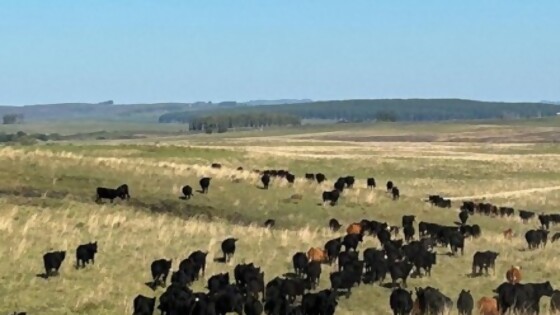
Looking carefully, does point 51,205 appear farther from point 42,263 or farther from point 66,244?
point 42,263

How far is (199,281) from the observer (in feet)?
64.1

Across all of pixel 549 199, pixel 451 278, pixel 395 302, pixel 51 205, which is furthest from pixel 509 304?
pixel 549 199

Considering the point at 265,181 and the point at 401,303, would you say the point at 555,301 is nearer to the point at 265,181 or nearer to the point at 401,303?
the point at 401,303

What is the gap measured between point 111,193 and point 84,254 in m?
12.1

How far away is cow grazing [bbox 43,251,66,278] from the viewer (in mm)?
18952

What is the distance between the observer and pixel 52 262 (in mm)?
19016

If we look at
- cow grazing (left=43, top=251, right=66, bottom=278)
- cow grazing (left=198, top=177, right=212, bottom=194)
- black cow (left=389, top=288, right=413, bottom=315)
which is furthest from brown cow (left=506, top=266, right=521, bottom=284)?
cow grazing (left=198, top=177, right=212, bottom=194)

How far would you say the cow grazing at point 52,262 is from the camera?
62.2 ft

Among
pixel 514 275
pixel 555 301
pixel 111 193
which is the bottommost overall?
pixel 514 275

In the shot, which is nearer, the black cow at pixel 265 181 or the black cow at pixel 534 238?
the black cow at pixel 534 238

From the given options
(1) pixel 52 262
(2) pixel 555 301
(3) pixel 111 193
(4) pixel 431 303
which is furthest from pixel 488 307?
(3) pixel 111 193

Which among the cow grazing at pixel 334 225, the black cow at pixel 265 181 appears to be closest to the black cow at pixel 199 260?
the cow grazing at pixel 334 225

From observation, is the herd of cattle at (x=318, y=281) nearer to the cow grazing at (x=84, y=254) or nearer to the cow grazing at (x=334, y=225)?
the cow grazing at (x=84, y=254)

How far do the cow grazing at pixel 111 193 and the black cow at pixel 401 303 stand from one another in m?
17.6
